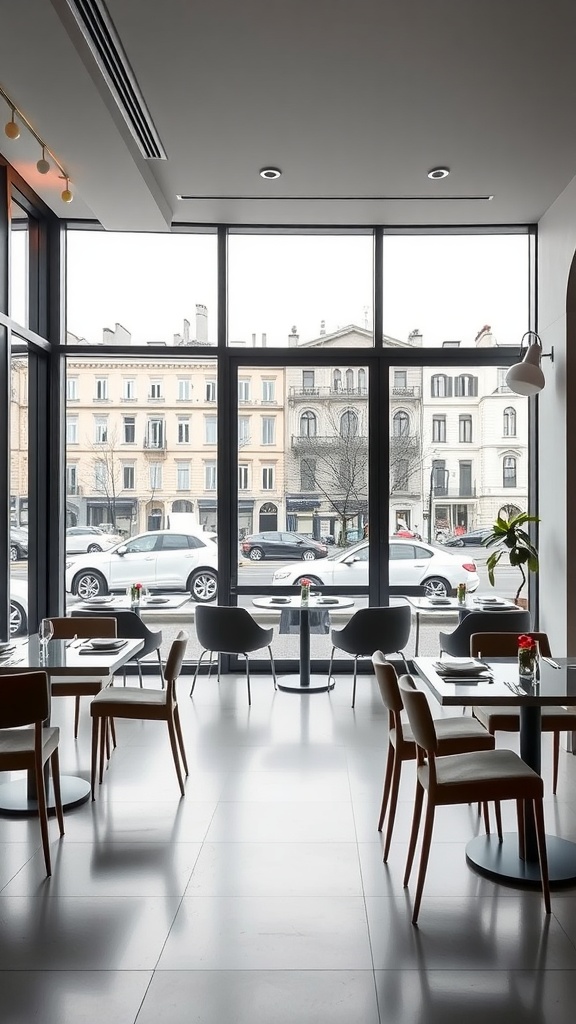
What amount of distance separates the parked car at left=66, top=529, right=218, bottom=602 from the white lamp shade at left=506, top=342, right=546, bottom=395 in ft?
9.91

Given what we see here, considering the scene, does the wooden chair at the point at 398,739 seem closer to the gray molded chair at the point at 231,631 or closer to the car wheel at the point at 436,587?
the gray molded chair at the point at 231,631

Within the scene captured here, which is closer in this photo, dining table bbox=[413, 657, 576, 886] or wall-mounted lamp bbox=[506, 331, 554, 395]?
dining table bbox=[413, 657, 576, 886]

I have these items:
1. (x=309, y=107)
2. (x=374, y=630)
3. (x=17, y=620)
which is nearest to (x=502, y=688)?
(x=374, y=630)

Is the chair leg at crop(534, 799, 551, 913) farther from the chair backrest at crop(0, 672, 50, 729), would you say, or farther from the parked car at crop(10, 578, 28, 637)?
the parked car at crop(10, 578, 28, 637)

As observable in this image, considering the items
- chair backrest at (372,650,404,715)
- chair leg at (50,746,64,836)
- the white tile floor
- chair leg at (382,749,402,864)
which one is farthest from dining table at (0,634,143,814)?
chair leg at (382,749,402,864)

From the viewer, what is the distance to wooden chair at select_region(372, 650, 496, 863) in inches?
133

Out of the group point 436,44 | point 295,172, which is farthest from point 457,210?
point 436,44

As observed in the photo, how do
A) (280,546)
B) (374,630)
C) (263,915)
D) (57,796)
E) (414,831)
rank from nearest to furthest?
1. (263,915)
2. (414,831)
3. (57,796)
4. (374,630)
5. (280,546)

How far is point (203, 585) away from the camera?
7012mm

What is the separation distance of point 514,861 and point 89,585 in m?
4.63

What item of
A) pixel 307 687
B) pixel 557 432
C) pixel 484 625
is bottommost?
pixel 307 687

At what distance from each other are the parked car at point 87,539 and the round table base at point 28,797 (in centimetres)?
286

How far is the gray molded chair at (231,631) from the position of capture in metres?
6.17

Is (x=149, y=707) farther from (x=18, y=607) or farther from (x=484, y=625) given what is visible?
(x=484, y=625)
